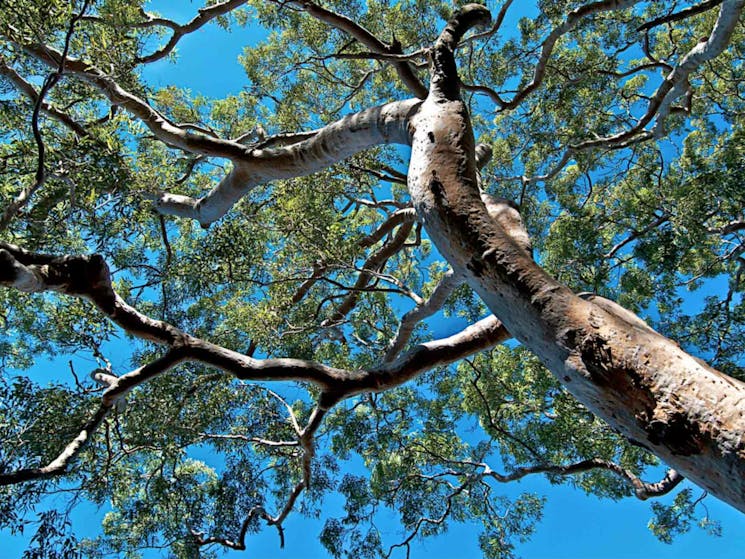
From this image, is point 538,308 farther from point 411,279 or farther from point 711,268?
point 411,279

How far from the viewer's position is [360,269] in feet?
15.2

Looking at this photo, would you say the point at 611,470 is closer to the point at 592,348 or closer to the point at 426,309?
the point at 426,309

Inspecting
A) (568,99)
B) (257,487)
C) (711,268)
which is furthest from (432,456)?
(568,99)

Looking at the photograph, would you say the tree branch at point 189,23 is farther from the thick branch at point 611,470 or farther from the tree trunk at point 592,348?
the thick branch at point 611,470

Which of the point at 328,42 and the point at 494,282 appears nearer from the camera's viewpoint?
the point at 494,282

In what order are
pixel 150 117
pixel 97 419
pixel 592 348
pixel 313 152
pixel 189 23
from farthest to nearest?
pixel 189 23, pixel 150 117, pixel 313 152, pixel 97 419, pixel 592 348

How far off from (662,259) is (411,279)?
463 cm

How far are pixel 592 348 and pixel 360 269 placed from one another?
2925mm

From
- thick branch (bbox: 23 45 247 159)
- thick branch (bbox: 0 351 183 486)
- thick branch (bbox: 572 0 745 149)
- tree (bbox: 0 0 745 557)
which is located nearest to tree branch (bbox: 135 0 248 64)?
tree (bbox: 0 0 745 557)

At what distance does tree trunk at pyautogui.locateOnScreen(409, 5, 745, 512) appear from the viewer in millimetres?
1564

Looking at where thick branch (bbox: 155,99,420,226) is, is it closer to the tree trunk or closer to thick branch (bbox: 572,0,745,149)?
the tree trunk

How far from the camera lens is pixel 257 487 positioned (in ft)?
21.3

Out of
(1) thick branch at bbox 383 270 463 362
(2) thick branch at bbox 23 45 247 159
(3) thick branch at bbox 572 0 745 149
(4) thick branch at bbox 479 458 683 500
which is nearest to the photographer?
(2) thick branch at bbox 23 45 247 159

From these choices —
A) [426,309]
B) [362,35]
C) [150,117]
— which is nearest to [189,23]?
[150,117]
